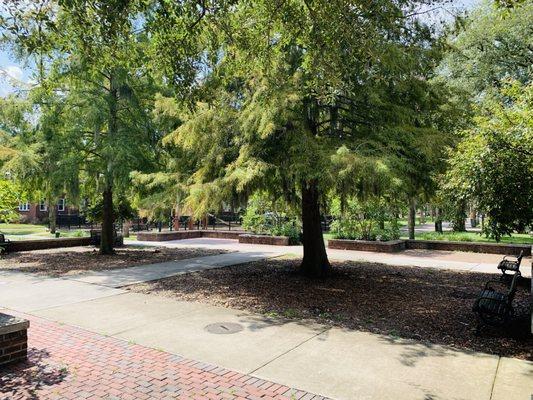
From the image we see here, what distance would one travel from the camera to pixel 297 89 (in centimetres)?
927

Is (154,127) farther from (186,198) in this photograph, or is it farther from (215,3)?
(215,3)

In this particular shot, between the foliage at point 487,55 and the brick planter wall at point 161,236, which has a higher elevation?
the foliage at point 487,55

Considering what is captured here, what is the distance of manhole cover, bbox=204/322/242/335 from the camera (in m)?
6.95

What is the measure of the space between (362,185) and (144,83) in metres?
10.3

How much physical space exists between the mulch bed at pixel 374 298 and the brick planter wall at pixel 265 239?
299 inches

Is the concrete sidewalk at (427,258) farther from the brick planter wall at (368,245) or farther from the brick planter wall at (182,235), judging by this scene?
the brick planter wall at (182,235)

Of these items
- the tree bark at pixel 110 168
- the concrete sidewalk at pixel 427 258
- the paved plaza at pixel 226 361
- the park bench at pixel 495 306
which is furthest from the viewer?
the concrete sidewalk at pixel 427 258

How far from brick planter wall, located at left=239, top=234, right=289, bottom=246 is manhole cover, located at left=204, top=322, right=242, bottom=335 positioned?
14402mm

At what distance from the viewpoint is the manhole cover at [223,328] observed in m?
6.95

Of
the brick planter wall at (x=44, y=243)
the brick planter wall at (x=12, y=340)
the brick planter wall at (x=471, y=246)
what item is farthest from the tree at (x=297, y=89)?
the brick planter wall at (x=44, y=243)

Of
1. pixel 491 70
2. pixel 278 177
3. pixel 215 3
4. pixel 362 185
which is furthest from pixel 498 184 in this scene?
pixel 491 70

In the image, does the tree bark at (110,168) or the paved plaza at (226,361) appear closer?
the paved plaza at (226,361)

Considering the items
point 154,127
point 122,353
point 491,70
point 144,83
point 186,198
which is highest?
point 491,70

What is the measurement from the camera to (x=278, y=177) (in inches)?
372
